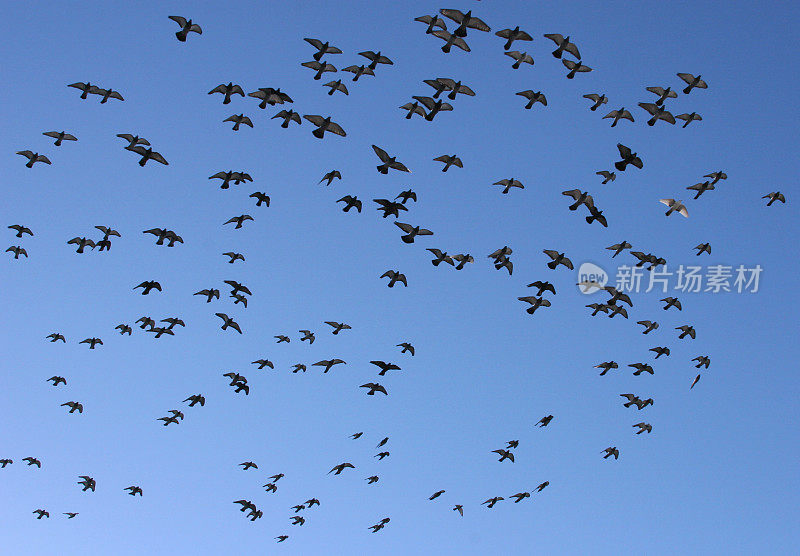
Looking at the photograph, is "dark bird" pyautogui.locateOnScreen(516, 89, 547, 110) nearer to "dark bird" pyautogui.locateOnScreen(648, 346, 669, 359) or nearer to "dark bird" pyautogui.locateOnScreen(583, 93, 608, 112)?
"dark bird" pyautogui.locateOnScreen(583, 93, 608, 112)

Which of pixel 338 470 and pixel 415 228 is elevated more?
pixel 415 228

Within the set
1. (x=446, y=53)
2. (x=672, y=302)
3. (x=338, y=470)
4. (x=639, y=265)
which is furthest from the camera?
(x=338, y=470)

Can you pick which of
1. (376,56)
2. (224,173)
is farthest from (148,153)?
(376,56)

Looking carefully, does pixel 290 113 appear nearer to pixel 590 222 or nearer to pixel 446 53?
pixel 446 53

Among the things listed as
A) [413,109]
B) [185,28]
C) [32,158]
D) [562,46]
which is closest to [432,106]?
[413,109]

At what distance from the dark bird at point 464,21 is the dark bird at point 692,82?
9.05m

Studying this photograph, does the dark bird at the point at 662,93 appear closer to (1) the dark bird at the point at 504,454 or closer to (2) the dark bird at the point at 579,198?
(2) the dark bird at the point at 579,198

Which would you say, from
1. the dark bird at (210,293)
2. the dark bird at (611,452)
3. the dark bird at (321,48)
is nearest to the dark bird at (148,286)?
the dark bird at (210,293)

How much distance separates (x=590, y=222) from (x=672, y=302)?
356 inches

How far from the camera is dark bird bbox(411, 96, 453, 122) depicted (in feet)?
82.6

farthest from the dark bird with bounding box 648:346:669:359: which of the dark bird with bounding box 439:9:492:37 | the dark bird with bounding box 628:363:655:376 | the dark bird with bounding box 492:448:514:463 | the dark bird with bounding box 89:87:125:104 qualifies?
the dark bird with bounding box 89:87:125:104

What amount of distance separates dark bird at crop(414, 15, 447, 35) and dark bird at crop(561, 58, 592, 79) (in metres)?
→ 5.73

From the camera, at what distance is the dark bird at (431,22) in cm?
2338

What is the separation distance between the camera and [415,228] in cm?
2716
